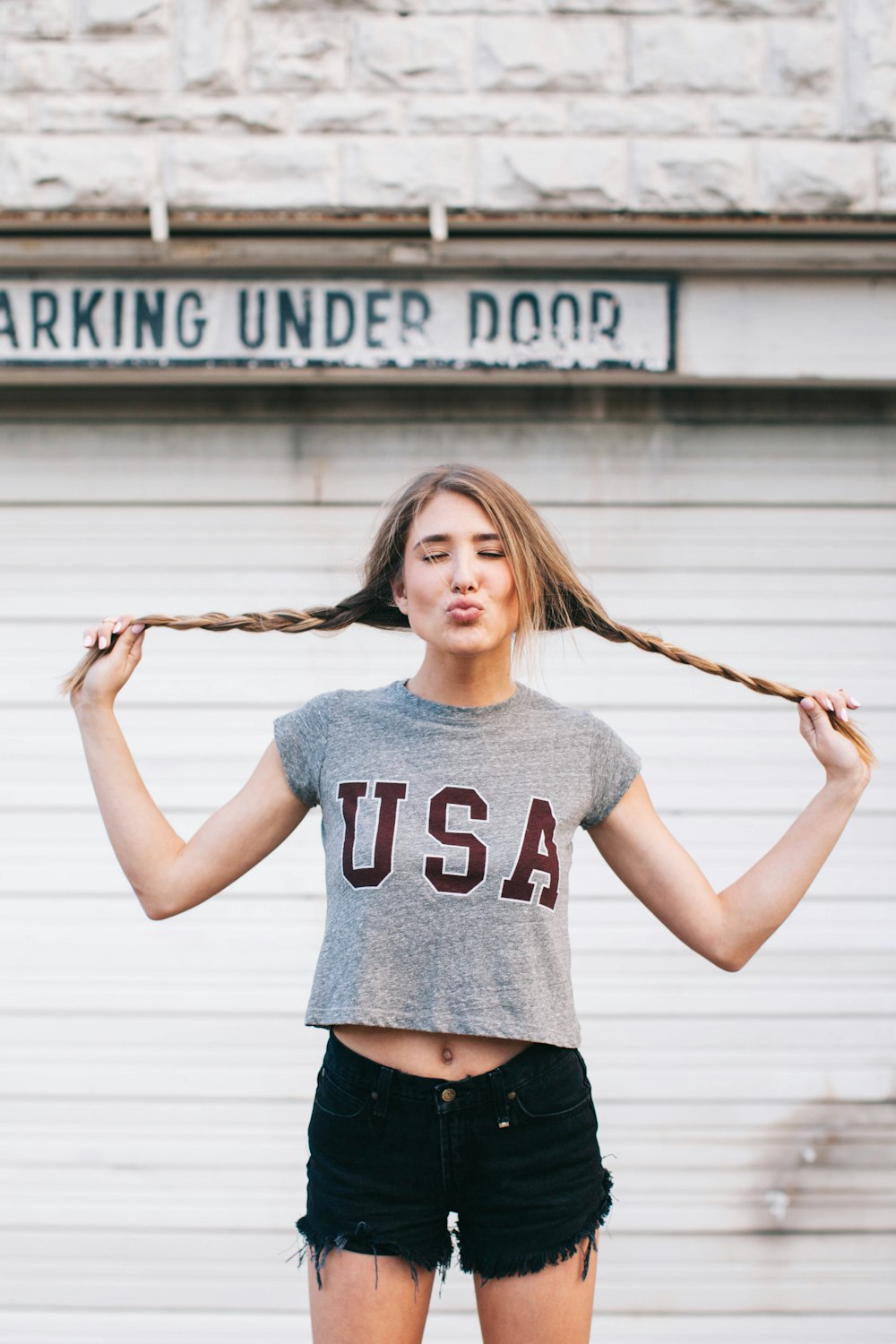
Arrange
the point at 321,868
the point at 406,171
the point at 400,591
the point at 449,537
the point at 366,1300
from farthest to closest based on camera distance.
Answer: the point at 321,868, the point at 406,171, the point at 400,591, the point at 449,537, the point at 366,1300

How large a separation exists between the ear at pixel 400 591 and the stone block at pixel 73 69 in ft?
6.97

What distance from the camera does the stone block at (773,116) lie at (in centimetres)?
327

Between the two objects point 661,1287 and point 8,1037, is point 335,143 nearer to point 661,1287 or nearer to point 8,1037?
point 8,1037

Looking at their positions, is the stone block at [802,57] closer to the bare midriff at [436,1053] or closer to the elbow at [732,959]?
the elbow at [732,959]

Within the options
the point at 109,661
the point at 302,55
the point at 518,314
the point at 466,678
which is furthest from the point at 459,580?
the point at 302,55

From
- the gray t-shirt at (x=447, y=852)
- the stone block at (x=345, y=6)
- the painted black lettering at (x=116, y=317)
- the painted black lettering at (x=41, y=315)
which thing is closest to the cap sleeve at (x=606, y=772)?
the gray t-shirt at (x=447, y=852)

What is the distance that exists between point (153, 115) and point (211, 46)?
0.82 feet

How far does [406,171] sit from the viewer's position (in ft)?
10.6

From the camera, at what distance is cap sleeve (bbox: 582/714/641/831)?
6.09ft

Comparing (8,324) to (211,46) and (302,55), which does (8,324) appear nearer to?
(211,46)

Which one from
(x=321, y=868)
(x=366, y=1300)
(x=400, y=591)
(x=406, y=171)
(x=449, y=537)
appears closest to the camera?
(x=366, y=1300)

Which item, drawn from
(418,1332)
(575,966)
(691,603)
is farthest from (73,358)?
(418,1332)

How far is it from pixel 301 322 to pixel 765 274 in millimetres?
1305

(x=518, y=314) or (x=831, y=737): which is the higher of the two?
(x=518, y=314)
